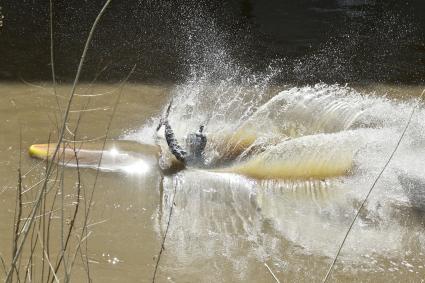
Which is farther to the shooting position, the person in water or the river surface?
the person in water

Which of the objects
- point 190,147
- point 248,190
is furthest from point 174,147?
point 248,190

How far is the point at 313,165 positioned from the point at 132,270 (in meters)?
1.63

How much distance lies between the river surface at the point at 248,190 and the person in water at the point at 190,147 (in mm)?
95

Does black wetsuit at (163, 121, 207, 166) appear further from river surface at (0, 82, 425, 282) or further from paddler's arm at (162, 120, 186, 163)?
river surface at (0, 82, 425, 282)

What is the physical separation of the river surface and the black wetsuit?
3.9 inches

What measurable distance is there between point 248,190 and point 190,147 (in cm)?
57

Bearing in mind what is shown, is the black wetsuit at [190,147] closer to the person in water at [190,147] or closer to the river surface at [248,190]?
the person in water at [190,147]

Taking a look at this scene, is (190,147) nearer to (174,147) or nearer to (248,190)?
(174,147)

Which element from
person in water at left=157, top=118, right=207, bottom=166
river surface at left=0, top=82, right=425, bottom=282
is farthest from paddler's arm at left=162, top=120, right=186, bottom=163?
river surface at left=0, top=82, right=425, bottom=282

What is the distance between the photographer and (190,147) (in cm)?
454

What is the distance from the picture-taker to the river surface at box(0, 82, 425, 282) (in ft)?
11.5

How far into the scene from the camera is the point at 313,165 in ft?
14.5

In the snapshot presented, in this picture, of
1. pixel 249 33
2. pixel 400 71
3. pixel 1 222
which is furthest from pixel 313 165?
pixel 249 33

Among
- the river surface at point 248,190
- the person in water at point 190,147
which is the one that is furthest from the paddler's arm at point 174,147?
the river surface at point 248,190
